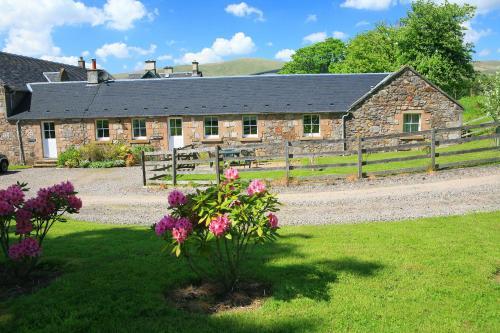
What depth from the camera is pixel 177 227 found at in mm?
4996

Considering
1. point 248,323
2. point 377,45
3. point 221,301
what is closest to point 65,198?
point 221,301

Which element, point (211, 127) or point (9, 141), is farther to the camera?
point (9, 141)

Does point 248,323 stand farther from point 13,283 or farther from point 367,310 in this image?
point 13,283

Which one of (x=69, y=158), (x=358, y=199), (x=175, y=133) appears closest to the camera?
(x=358, y=199)

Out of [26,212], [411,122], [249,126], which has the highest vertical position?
[249,126]

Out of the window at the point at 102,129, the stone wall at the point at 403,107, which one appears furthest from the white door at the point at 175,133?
the stone wall at the point at 403,107

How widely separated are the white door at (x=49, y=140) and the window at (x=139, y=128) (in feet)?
16.4

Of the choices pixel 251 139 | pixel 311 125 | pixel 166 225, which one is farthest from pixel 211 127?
pixel 166 225

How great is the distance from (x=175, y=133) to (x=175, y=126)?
43 cm

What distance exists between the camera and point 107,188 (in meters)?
16.7

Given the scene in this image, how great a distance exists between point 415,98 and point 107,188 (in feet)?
57.3

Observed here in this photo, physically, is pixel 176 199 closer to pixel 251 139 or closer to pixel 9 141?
pixel 251 139

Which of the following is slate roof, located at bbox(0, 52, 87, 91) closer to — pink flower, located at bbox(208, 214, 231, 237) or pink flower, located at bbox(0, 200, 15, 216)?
pink flower, located at bbox(0, 200, 15, 216)

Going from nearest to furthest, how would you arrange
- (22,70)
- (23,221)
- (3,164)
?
1. (23,221)
2. (3,164)
3. (22,70)
